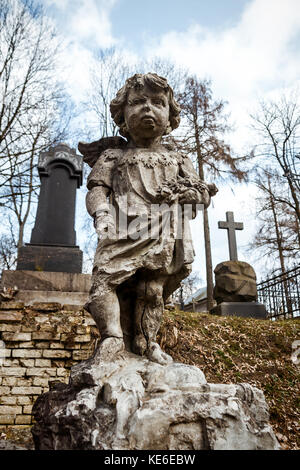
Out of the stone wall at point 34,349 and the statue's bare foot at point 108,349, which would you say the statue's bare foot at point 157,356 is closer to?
the statue's bare foot at point 108,349

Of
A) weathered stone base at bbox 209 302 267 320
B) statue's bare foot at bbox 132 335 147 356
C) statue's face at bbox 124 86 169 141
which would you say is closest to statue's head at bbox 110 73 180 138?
statue's face at bbox 124 86 169 141

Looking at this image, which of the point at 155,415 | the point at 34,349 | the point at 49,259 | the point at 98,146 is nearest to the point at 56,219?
the point at 49,259

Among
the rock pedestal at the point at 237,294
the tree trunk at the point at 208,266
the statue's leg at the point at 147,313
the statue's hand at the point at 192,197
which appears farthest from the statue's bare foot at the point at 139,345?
the tree trunk at the point at 208,266

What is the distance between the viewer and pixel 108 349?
2.35 m

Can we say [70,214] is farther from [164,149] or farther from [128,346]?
[128,346]

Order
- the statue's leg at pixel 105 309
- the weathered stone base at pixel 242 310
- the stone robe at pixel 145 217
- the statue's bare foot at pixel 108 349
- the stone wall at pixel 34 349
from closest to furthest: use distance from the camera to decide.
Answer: the statue's bare foot at pixel 108 349
the statue's leg at pixel 105 309
the stone robe at pixel 145 217
the stone wall at pixel 34 349
the weathered stone base at pixel 242 310

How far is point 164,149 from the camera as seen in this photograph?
3.14 meters

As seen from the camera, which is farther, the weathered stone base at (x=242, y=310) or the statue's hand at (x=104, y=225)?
the weathered stone base at (x=242, y=310)

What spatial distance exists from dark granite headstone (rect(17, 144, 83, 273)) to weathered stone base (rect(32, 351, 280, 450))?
4057 millimetres

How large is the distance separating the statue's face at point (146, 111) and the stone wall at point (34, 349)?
9.66 ft

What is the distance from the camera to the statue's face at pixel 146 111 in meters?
2.91

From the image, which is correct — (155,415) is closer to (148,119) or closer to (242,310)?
(148,119)
